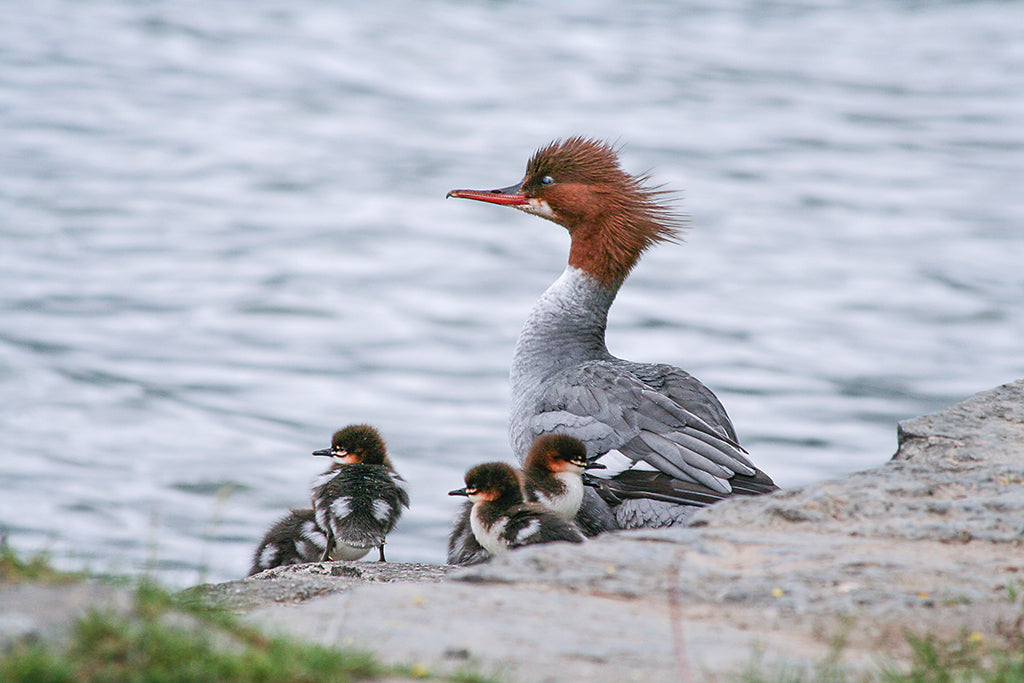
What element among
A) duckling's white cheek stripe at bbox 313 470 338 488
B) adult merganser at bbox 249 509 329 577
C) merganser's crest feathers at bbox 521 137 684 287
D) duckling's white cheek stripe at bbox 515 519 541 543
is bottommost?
adult merganser at bbox 249 509 329 577

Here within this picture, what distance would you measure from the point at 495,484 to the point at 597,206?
2229mm

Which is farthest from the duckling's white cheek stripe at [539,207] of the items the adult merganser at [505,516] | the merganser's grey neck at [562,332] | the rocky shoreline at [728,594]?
the rocky shoreline at [728,594]

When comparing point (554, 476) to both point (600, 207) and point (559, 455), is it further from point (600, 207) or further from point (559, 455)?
point (600, 207)

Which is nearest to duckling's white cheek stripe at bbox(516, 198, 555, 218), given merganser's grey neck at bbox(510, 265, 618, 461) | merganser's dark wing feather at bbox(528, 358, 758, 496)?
merganser's grey neck at bbox(510, 265, 618, 461)

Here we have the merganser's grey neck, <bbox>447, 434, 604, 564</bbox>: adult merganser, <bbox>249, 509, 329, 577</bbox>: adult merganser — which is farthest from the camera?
the merganser's grey neck

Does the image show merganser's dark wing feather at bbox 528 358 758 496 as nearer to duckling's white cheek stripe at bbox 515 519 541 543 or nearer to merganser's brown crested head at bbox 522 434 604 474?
merganser's brown crested head at bbox 522 434 604 474

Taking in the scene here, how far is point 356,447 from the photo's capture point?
19.1 feet

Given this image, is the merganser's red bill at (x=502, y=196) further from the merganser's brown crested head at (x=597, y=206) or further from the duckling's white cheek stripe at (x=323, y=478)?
the duckling's white cheek stripe at (x=323, y=478)

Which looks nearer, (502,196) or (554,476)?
(554,476)

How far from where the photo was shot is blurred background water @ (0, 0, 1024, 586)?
1173 centimetres

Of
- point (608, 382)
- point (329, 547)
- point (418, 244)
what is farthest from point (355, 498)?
point (418, 244)

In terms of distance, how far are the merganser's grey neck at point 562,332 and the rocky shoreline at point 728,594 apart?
232cm

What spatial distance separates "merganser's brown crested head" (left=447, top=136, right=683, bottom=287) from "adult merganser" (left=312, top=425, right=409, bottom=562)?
1.72 m

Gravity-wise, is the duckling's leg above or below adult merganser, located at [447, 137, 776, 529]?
below
